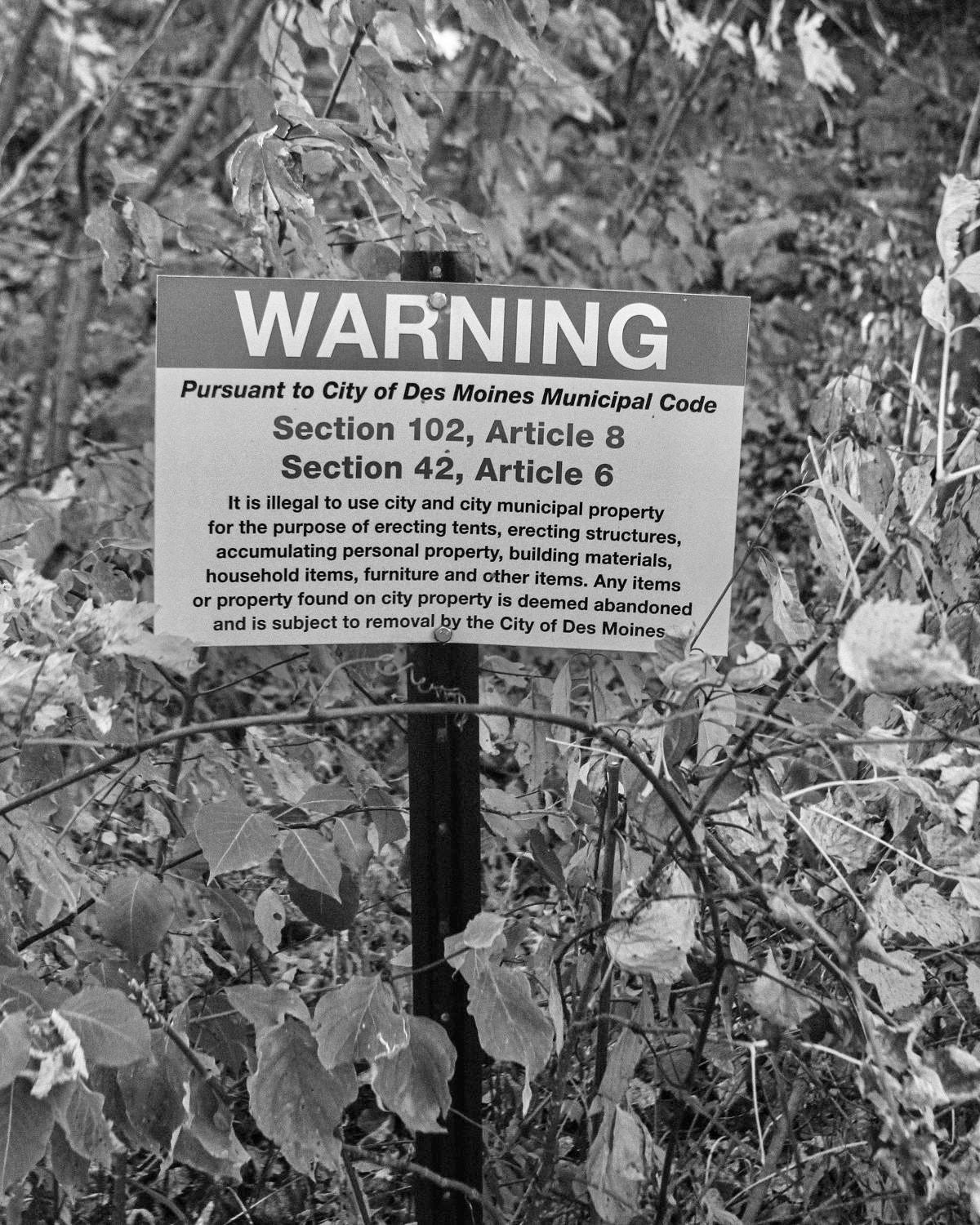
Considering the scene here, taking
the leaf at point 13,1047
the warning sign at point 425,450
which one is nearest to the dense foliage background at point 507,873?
the leaf at point 13,1047

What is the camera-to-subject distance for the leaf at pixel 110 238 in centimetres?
170

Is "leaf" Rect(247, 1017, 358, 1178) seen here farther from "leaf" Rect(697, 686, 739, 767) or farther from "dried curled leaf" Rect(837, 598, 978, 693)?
"dried curled leaf" Rect(837, 598, 978, 693)

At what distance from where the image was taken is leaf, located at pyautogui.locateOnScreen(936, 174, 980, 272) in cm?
Answer: 122

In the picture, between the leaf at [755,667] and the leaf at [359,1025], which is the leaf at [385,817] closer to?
the leaf at [359,1025]

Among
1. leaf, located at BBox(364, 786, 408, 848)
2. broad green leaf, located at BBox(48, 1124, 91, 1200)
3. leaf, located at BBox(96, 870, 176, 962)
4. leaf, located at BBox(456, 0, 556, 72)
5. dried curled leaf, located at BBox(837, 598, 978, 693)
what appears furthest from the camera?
leaf, located at BBox(456, 0, 556, 72)

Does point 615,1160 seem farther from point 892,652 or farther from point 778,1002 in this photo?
point 892,652

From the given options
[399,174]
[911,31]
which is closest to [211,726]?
[399,174]

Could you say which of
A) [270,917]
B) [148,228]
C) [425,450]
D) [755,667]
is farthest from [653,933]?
[148,228]

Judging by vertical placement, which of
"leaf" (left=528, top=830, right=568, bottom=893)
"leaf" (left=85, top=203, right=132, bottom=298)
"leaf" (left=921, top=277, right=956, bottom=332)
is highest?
→ "leaf" (left=85, top=203, right=132, bottom=298)

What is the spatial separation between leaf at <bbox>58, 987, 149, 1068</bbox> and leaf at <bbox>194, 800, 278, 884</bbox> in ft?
0.55

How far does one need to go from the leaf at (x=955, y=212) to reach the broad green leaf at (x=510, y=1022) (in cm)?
82

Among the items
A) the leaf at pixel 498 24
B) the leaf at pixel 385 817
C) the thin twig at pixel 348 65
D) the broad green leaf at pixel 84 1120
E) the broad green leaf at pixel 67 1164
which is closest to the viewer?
the broad green leaf at pixel 84 1120

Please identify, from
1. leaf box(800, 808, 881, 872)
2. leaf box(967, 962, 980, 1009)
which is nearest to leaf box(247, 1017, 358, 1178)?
leaf box(800, 808, 881, 872)

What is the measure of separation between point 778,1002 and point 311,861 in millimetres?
480
